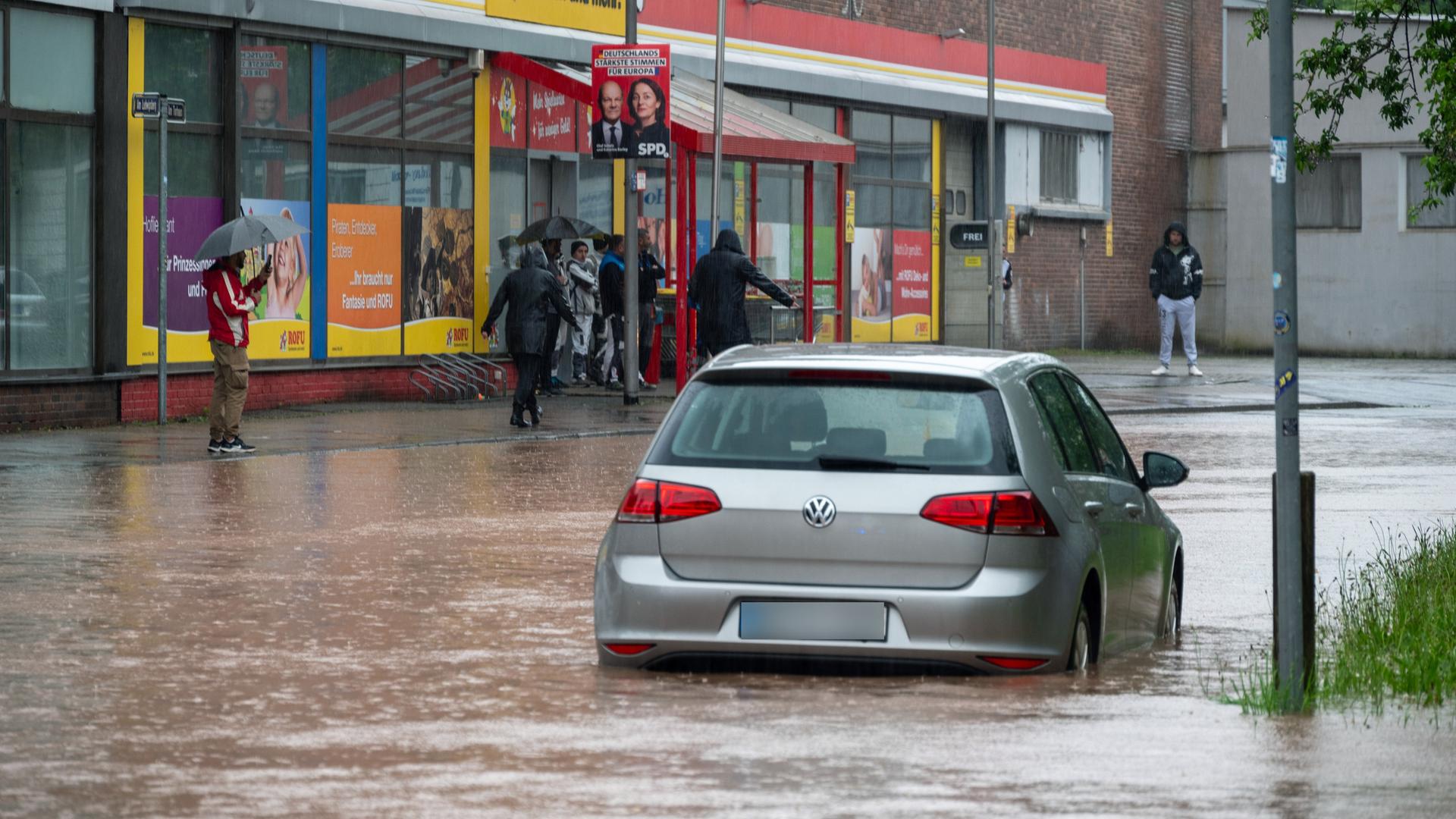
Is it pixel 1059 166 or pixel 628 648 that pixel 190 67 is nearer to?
pixel 628 648

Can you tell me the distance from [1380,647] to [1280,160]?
206 centimetres

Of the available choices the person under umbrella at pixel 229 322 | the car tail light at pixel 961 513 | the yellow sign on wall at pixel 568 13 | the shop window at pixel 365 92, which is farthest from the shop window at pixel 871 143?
the car tail light at pixel 961 513

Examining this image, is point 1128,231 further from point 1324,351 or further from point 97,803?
point 97,803

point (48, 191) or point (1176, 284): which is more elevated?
point (48, 191)

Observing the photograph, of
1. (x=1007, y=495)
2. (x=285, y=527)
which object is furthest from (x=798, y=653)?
(x=285, y=527)

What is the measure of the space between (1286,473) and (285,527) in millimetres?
7936

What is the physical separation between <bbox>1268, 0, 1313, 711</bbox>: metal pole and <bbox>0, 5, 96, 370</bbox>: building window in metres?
16.5

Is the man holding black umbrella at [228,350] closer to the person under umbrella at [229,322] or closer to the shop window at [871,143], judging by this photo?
the person under umbrella at [229,322]

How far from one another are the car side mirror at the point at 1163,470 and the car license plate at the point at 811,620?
1.85 metres

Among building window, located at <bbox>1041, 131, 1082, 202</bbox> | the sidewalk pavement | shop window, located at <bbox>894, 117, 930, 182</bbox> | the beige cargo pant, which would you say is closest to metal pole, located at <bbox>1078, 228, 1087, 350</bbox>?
building window, located at <bbox>1041, 131, 1082, 202</bbox>

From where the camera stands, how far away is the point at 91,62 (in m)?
23.1

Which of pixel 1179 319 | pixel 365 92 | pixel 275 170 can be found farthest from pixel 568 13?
pixel 1179 319

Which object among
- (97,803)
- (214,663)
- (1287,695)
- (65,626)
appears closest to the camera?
(97,803)

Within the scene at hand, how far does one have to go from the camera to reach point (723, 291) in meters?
23.4
